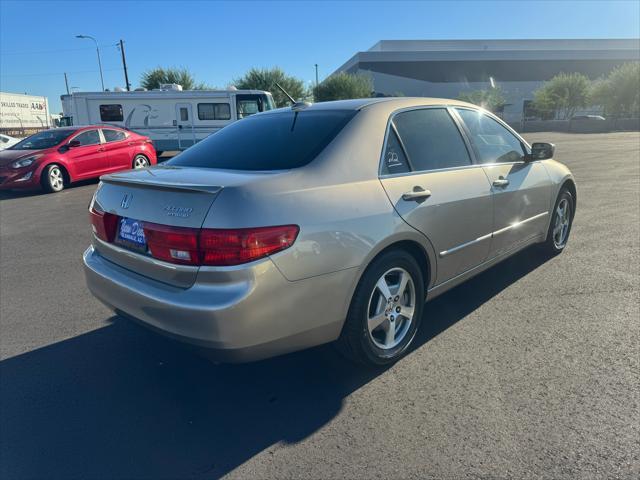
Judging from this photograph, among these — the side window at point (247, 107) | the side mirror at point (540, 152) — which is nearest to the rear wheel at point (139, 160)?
the side window at point (247, 107)

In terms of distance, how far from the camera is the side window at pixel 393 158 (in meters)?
2.91

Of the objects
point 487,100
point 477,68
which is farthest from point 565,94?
point 477,68

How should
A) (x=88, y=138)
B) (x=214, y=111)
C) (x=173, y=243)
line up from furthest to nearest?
1. (x=214, y=111)
2. (x=88, y=138)
3. (x=173, y=243)

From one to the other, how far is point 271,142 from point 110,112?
18.7 m

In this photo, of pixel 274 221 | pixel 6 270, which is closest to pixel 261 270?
pixel 274 221

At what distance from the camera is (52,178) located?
36.4 feet

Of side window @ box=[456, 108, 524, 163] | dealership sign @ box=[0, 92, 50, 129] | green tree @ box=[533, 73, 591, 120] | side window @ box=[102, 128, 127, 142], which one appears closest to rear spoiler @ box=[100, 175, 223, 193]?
side window @ box=[456, 108, 524, 163]

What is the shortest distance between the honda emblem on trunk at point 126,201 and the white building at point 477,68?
60419 millimetres

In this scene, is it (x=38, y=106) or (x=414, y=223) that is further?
(x=38, y=106)

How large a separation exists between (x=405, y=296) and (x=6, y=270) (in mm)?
4834

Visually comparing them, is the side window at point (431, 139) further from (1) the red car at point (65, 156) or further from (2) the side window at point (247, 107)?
(2) the side window at point (247, 107)

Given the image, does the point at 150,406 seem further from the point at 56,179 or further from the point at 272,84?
the point at 272,84

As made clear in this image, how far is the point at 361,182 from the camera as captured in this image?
270 cm

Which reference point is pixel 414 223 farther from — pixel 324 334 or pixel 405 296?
pixel 324 334
